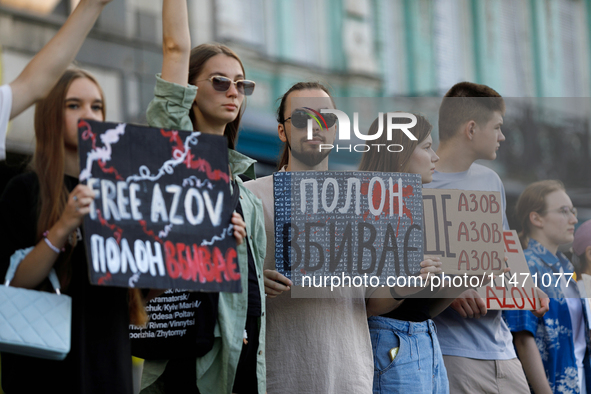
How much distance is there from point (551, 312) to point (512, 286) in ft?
1.55

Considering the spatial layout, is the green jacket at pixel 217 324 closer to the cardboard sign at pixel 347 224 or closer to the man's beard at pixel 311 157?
the cardboard sign at pixel 347 224

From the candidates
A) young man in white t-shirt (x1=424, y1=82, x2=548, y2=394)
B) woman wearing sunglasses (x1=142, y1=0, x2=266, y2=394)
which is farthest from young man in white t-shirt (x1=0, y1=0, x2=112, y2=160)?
young man in white t-shirt (x1=424, y1=82, x2=548, y2=394)

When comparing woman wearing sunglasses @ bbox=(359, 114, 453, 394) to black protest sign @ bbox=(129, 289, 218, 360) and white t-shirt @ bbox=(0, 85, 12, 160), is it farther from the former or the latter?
white t-shirt @ bbox=(0, 85, 12, 160)

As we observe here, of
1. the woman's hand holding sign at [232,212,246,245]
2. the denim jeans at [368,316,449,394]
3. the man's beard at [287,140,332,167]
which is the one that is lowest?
the denim jeans at [368,316,449,394]

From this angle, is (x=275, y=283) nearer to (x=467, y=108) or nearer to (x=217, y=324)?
(x=217, y=324)

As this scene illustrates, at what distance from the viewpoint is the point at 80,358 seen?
2.58m

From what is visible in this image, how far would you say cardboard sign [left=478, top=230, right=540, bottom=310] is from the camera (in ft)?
13.3

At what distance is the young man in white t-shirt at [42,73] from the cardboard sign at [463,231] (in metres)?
1.77

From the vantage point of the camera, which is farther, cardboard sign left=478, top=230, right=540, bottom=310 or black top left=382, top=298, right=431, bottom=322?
cardboard sign left=478, top=230, right=540, bottom=310

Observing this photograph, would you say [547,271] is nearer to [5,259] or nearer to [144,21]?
[5,259]

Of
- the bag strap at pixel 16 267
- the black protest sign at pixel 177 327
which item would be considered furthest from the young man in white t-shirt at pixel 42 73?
the black protest sign at pixel 177 327

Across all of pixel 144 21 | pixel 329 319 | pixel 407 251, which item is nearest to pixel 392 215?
pixel 407 251

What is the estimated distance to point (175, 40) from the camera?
2990 millimetres

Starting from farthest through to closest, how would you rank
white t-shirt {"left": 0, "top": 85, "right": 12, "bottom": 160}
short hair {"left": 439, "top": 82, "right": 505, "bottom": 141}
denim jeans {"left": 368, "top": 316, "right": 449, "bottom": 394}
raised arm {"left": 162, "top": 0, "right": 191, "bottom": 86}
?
1. short hair {"left": 439, "top": 82, "right": 505, "bottom": 141}
2. denim jeans {"left": 368, "top": 316, "right": 449, "bottom": 394}
3. raised arm {"left": 162, "top": 0, "right": 191, "bottom": 86}
4. white t-shirt {"left": 0, "top": 85, "right": 12, "bottom": 160}
